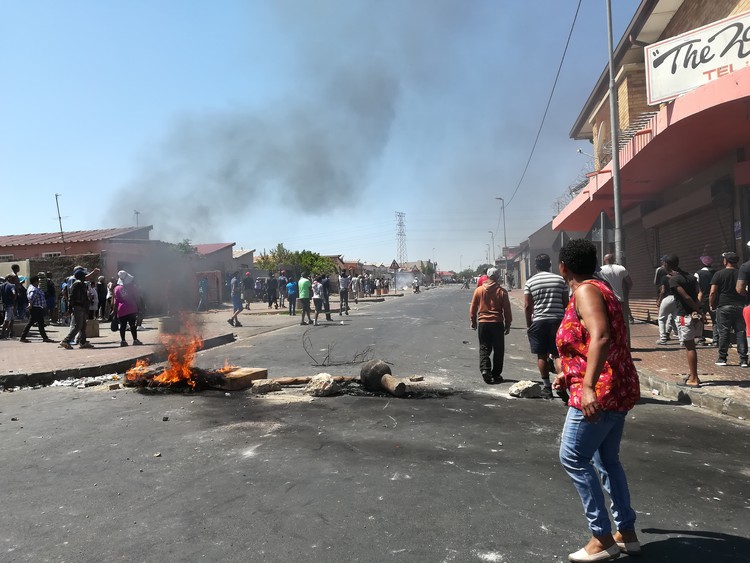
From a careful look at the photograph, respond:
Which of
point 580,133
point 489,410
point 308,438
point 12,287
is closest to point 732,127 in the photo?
point 489,410

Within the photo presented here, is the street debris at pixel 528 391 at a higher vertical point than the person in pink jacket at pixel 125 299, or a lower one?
lower

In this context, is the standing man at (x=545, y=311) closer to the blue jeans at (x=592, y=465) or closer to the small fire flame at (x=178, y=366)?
the blue jeans at (x=592, y=465)

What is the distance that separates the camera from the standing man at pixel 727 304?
7.70 m

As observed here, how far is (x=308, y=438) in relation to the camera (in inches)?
187

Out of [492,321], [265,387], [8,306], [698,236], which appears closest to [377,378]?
[265,387]

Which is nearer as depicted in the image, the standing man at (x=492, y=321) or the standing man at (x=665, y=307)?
the standing man at (x=492, y=321)

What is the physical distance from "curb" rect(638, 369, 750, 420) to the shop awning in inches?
165

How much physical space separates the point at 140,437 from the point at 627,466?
416cm

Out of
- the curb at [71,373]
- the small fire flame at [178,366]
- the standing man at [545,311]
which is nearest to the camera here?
the standing man at [545,311]

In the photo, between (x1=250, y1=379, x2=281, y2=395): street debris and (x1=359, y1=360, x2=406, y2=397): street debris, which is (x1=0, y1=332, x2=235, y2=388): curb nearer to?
(x1=250, y1=379, x2=281, y2=395): street debris

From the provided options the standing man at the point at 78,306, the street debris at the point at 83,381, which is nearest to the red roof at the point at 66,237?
the standing man at the point at 78,306

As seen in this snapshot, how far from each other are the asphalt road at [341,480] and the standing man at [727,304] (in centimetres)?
254

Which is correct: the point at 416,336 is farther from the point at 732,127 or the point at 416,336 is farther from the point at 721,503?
the point at 721,503

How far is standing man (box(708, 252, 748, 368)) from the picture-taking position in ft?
25.3
